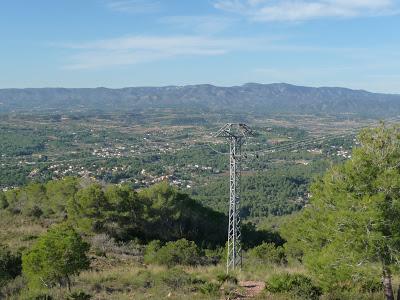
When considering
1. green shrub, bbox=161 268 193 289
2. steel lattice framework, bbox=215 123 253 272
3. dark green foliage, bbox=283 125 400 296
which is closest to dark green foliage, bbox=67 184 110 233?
steel lattice framework, bbox=215 123 253 272

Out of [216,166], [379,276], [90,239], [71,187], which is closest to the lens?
[379,276]

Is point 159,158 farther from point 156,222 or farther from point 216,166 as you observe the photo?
point 156,222

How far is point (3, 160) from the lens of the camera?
8338 centimetres

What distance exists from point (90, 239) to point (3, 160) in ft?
231

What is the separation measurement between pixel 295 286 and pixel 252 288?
58.8 inches

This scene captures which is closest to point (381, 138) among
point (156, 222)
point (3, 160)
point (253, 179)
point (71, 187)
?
point (156, 222)

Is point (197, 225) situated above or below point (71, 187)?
below

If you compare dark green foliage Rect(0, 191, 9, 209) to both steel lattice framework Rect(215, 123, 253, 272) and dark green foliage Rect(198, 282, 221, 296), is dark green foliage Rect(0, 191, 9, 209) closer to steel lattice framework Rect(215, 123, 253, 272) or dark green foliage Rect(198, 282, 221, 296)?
steel lattice framework Rect(215, 123, 253, 272)

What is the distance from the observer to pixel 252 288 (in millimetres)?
10453

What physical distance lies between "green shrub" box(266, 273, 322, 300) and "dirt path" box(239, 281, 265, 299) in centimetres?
40

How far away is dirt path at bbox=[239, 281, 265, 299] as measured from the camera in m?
9.68

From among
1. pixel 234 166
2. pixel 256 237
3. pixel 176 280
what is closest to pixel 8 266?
pixel 176 280

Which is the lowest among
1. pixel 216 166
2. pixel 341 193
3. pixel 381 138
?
pixel 216 166

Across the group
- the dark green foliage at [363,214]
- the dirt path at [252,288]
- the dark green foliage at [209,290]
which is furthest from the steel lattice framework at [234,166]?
the dark green foliage at [363,214]
